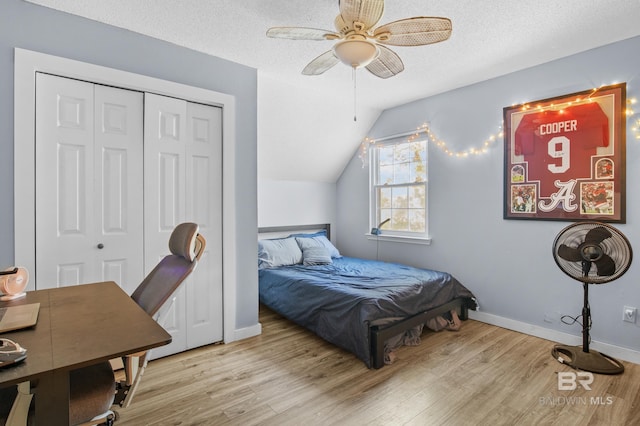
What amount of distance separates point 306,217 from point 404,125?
72.8 inches

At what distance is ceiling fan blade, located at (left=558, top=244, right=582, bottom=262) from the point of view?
242 centimetres

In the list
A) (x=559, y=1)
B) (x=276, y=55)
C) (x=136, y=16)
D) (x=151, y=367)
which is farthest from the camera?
(x=276, y=55)

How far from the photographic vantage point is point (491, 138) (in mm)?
3328

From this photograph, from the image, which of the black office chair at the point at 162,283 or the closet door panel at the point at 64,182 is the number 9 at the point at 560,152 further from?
the closet door panel at the point at 64,182

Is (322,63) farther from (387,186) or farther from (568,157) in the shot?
(387,186)

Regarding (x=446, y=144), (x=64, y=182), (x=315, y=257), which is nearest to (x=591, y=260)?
(x=446, y=144)

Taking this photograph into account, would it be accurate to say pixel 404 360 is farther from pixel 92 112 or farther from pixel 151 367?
pixel 92 112

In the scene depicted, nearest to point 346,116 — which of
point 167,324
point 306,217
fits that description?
point 306,217

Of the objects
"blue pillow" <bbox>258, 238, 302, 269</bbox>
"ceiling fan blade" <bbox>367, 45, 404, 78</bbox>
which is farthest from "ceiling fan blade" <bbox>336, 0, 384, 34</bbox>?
"blue pillow" <bbox>258, 238, 302, 269</bbox>

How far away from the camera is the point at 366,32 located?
1835 mm

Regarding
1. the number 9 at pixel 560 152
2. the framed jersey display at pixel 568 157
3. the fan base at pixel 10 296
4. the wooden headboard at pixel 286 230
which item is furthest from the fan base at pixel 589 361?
the fan base at pixel 10 296

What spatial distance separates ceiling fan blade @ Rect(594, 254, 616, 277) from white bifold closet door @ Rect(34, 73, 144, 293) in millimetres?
3360

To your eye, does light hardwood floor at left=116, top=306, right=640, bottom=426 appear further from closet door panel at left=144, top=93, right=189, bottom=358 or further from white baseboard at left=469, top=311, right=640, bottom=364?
closet door panel at left=144, top=93, right=189, bottom=358

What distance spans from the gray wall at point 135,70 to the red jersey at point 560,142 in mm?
2558
